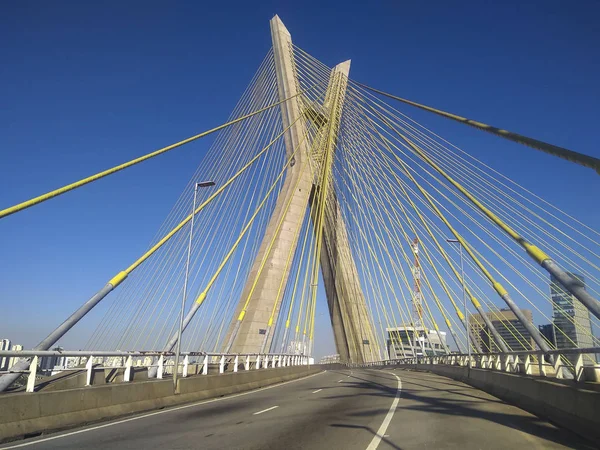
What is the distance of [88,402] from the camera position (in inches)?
423

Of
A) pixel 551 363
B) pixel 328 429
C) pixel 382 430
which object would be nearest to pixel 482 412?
pixel 382 430

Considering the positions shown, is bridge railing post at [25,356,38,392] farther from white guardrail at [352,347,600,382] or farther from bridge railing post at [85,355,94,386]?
white guardrail at [352,347,600,382]

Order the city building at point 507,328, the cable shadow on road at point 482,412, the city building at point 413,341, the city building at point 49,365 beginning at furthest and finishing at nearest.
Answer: the city building at point 413,341
the city building at point 507,328
the city building at point 49,365
the cable shadow on road at point 482,412

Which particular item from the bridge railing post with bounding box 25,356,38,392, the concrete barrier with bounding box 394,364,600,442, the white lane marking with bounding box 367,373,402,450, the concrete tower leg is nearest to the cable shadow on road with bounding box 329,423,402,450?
the white lane marking with bounding box 367,373,402,450

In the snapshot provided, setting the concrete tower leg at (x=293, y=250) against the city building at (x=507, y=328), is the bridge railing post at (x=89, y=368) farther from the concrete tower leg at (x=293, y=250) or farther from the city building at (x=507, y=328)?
the concrete tower leg at (x=293, y=250)

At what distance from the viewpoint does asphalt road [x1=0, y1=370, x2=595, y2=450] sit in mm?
7816

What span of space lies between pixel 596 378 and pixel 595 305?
7.23ft

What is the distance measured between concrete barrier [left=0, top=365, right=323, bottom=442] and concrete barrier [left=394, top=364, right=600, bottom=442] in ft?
32.4

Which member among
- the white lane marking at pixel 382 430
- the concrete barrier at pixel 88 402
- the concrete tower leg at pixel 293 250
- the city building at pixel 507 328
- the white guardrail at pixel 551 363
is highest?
the concrete tower leg at pixel 293 250

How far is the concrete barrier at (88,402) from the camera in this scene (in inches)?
343

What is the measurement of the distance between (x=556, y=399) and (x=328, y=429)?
502 centimetres

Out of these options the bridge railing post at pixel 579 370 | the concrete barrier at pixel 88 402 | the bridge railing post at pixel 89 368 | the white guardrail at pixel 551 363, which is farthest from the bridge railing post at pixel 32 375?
the bridge railing post at pixel 579 370

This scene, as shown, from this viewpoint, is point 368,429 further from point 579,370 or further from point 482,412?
point 579,370

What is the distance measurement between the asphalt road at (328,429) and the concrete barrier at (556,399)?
0.95 ft
